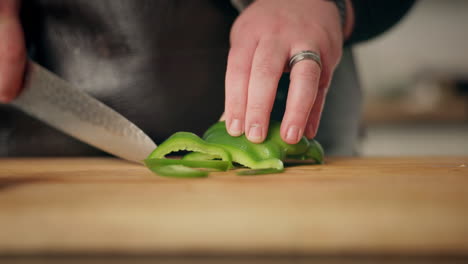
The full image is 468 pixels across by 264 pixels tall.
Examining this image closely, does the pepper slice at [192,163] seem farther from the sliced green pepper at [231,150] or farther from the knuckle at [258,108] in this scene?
the knuckle at [258,108]

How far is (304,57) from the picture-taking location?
84 centimetres

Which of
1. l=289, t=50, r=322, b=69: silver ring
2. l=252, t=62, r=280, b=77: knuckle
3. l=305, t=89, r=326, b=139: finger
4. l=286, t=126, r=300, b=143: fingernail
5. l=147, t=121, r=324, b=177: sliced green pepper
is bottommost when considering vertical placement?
l=147, t=121, r=324, b=177: sliced green pepper

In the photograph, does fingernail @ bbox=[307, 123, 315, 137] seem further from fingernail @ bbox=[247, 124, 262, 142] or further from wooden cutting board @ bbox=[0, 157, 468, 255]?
wooden cutting board @ bbox=[0, 157, 468, 255]

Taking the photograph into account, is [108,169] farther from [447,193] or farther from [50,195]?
[447,193]

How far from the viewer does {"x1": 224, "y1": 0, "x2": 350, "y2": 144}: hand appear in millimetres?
782

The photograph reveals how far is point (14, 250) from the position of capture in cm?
46

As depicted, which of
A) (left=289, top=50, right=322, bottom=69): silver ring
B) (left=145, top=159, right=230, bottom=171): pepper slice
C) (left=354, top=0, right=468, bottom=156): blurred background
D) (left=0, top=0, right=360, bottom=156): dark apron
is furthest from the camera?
(left=354, top=0, right=468, bottom=156): blurred background

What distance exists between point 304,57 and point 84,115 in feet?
1.57

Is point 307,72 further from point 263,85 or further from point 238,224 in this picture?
point 238,224

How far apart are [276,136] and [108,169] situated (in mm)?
319

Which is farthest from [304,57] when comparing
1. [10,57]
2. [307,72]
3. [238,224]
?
[10,57]

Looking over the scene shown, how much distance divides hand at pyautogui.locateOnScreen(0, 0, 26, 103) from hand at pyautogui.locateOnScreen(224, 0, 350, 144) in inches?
18.1

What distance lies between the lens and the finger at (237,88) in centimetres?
79

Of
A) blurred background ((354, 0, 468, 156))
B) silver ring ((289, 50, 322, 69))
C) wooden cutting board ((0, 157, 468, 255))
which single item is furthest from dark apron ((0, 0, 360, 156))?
blurred background ((354, 0, 468, 156))
